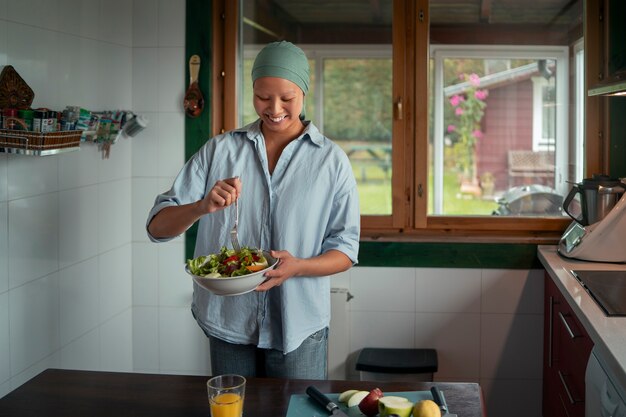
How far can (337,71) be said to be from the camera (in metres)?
3.60

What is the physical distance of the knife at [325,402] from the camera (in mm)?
1649

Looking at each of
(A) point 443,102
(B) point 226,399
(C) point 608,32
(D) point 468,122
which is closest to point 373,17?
(A) point 443,102

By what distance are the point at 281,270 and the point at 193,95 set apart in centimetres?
166

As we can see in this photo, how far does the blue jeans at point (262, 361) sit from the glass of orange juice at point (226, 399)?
56cm

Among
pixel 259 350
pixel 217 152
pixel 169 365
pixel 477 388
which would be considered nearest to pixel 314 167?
pixel 217 152

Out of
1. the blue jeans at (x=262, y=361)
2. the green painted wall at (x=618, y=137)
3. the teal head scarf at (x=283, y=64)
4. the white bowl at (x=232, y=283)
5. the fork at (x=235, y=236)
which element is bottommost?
the blue jeans at (x=262, y=361)

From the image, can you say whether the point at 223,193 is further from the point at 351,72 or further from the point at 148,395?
the point at 351,72

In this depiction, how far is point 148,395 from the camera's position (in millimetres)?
1803

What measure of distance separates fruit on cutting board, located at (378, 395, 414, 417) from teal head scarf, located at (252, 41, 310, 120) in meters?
0.97

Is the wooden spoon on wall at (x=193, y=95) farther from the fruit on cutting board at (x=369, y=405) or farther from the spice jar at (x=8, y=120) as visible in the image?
the fruit on cutting board at (x=369, y=405)

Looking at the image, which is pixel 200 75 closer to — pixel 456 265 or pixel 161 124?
pixel 161 124

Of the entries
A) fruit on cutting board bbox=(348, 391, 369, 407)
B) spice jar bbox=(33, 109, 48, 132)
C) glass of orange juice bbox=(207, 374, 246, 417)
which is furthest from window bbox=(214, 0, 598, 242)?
glass of orange juice bbox=(207, 374, 246, 417)

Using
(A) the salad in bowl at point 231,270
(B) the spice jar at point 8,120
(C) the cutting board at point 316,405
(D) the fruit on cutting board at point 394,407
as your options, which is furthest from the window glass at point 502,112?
(D) the fruit on cutting board at point 394,407

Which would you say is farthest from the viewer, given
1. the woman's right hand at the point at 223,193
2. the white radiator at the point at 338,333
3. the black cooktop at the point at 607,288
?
the white radiator at the point at 338,333
